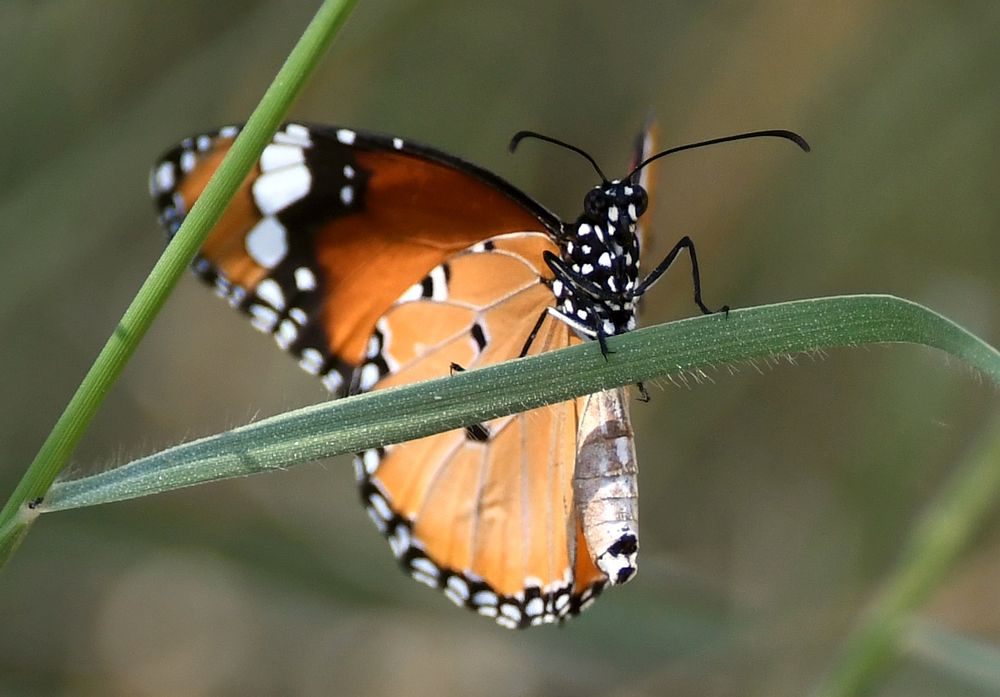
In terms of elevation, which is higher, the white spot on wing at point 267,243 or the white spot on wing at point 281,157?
the white spot on wing at point 281,157

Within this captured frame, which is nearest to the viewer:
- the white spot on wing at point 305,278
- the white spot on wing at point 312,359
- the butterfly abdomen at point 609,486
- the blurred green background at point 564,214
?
the butterfly abdomen at point 609,486

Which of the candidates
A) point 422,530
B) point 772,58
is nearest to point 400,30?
point 772,58

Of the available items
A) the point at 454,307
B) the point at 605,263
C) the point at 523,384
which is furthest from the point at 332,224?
the point at 523,384

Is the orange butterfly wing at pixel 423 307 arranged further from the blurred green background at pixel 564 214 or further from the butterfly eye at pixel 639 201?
the blurred green background at pixel 564 214

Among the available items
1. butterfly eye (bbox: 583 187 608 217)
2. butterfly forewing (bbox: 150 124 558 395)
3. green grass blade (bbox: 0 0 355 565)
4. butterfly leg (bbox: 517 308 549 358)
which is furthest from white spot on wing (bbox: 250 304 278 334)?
green grass blade (bbox: 0 0 355 565)

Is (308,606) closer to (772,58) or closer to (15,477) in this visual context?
(15,477)

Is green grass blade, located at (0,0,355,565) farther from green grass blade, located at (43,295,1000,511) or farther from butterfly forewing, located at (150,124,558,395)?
butterfly forewing, located at (150,124,558,395)

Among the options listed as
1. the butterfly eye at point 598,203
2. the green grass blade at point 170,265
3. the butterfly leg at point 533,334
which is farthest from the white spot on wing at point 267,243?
the green grass blade at point 170,265
